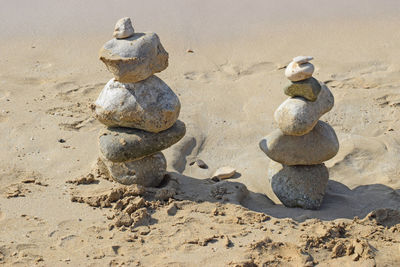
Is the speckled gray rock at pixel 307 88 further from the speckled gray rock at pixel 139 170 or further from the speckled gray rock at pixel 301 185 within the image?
the speckled gray rock at pixel 139 170

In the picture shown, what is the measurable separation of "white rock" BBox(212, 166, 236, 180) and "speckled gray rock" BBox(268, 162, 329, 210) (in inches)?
25.2

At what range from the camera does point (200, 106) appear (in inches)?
355

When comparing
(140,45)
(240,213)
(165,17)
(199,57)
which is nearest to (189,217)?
(240,213)

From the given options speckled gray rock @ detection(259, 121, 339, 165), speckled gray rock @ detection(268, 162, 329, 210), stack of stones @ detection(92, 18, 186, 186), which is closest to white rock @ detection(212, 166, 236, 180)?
speckled gray rock @ detection(268, 162, 329, 210)

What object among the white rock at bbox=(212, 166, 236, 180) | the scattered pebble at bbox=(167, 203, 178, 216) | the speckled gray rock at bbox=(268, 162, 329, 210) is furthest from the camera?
the white rock at bbox=(212, 166, 236, 180)

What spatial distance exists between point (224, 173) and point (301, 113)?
4.61ft

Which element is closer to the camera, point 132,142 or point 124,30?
point 124,30

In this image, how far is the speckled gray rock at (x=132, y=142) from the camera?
6.31 meters

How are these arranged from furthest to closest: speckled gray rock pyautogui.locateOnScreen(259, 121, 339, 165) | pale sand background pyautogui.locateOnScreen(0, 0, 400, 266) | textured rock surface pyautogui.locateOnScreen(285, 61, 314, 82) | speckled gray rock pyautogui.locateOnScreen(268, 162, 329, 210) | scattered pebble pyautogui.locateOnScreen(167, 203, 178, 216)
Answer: speckled gray rock pyautogui.locateOnScreen(268, 162, 329, 210) < speckled gray rock pyautogui.locateOnScreen(259, 121, 339, 165) < textured rock surface pyautogui.locateOnScreen(285, 61, 314, 82) < scattered pebble pyautogui.locateOnScreen(167, 203, 178, 216) < pale sand background pyautogui.locateOnScreen(0, 0, 400, 266)

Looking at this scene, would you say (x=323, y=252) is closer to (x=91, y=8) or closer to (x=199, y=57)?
(x=199, y=57)

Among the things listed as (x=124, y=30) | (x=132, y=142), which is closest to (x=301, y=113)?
(x=132, y=142)

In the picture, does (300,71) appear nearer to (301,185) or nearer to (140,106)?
(301,185)

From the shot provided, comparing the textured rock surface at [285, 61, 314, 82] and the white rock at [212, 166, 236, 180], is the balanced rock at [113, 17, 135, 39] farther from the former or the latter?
the white rock at [212, 166, 236, 180]

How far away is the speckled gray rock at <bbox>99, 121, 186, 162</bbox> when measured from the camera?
6.31m
